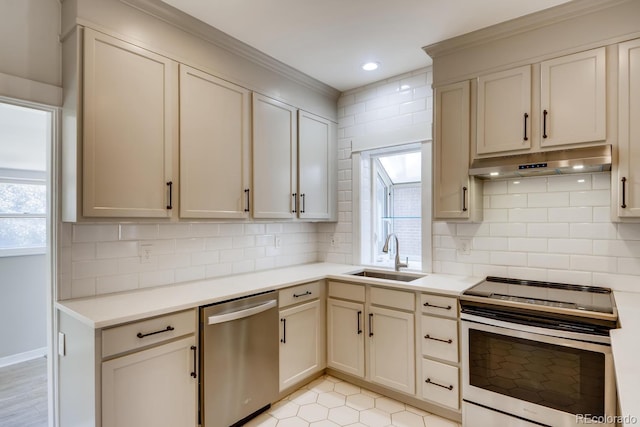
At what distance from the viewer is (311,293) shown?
9.15 ft

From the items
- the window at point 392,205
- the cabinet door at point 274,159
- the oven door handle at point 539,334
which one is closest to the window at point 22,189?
the cabinet door at point 274,159

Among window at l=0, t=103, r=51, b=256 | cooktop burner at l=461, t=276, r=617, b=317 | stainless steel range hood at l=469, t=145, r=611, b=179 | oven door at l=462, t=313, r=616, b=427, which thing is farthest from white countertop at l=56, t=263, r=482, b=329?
window at l=0, t=103, r=51, b=256

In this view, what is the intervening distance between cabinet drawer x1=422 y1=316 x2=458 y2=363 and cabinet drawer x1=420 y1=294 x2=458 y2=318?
0.05 meters

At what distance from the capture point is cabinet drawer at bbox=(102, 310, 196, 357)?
5.40ft

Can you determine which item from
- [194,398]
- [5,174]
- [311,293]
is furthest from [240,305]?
[5,174]

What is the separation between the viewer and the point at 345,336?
283 cm

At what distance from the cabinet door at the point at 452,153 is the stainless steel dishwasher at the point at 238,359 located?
146 cm

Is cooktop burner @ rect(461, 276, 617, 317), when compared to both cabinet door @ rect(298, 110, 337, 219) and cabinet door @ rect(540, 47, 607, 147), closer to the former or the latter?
cabinet door @ rect(540, 47, 607, 147)

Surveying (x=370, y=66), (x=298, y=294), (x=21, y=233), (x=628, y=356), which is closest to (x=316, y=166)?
(x=370, y=66)

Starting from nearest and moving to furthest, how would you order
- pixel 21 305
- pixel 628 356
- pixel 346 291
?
pixel 628 356 → pixel 346 291 → pixel 21 305

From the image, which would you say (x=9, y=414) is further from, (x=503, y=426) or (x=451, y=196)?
(x=451, y=196)

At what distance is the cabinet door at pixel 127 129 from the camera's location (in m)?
1.86

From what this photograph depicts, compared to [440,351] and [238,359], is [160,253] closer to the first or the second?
[238,359]

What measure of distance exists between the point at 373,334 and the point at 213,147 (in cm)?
185
